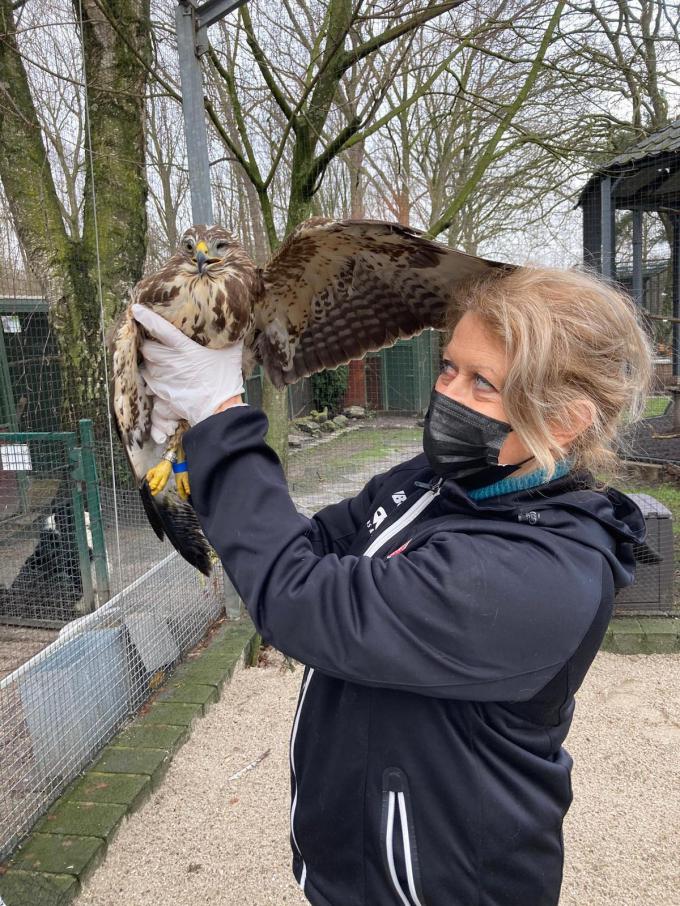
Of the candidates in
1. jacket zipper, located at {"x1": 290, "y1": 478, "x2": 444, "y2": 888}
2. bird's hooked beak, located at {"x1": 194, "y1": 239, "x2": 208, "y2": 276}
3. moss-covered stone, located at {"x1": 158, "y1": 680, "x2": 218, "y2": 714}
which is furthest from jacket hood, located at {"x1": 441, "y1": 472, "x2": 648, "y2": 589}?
moss-covered stone, located at {"x1": 158, "y1": 680, "x2": 218, "y2": 714}

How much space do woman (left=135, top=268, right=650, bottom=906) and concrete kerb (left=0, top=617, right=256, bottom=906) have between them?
5.57 feet

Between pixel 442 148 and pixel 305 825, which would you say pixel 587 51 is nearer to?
pixel 442 148

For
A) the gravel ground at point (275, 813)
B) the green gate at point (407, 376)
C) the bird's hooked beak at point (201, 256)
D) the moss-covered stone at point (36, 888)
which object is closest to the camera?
the bird's hooked beak at point (201, 256)

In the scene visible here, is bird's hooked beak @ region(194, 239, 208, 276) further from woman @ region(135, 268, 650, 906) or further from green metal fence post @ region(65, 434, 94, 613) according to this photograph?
green metal fence post @ region(65, 434, 94, 613)

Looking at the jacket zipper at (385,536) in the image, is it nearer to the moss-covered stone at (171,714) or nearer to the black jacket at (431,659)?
the black jacket at (431,659)

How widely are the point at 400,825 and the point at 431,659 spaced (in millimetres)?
366

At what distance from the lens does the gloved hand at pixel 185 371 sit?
58.6 inches

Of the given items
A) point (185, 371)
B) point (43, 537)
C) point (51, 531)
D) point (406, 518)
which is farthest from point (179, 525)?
point (43, 537)

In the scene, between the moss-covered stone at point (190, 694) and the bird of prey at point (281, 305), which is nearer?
the bird of prey at point (281, 305)

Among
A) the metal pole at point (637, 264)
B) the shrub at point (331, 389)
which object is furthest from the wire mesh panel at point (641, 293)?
the shrub at point (331, 389)

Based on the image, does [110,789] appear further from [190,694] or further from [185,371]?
[185,371]

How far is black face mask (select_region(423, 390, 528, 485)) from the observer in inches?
49.7

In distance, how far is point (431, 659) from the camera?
1.06 meters

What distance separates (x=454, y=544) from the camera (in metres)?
1.11
